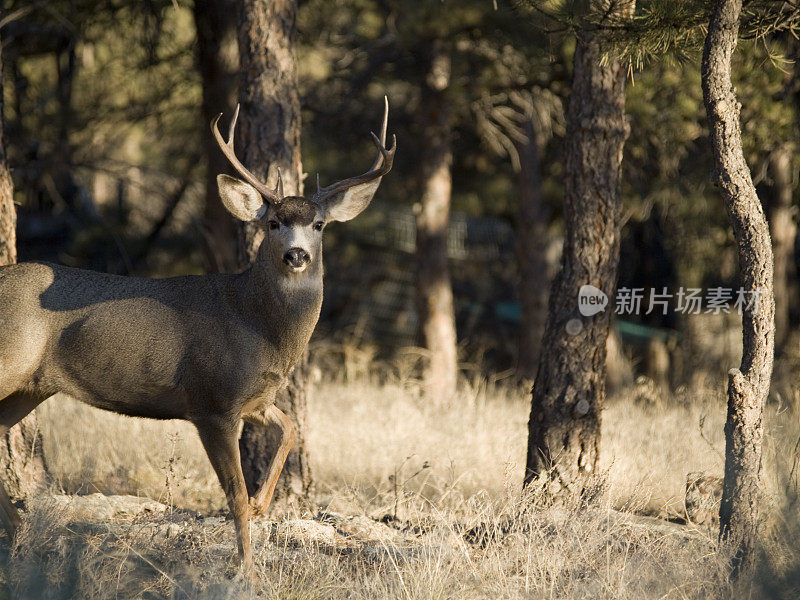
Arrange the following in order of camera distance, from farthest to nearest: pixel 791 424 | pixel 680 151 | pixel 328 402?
1. pixel 680 151
2. pixel 328 402
3. pixel 791 424

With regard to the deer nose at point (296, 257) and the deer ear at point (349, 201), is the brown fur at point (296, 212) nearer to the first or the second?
the deer nose at point (296, 257)

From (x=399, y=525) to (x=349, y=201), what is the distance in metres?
2.04

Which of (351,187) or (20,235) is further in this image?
(20,235)

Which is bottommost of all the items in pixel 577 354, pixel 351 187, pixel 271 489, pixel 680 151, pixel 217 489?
pixel 217 489

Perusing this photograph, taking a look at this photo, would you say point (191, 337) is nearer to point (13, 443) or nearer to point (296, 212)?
point (296, 212)

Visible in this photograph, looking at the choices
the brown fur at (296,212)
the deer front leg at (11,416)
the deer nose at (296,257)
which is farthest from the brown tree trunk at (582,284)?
the deer front leg at (11,416)

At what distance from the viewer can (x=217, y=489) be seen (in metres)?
6.98

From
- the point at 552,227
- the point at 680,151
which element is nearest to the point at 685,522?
Result: the point at 680,151

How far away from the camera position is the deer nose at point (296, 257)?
4.70 metres

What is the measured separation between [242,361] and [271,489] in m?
0.75

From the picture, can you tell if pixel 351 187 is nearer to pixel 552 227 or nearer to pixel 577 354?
pixel 577 354

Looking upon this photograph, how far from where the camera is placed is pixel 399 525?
19.3 ft

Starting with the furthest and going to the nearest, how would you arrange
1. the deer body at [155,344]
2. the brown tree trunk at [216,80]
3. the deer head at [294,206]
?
the brown tree trunk at [216,80]
the deer body at [155,344]
the deer head at [294,206]

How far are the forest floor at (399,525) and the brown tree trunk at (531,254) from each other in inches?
148
